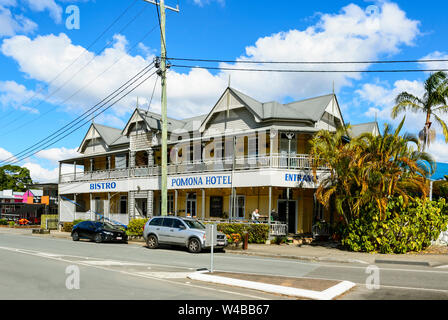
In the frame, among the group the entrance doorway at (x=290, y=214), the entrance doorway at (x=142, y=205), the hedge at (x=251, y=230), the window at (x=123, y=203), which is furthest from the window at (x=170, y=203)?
the hedge at (x=251, y=230)

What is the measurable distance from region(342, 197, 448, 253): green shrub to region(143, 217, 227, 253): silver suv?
6.76 m

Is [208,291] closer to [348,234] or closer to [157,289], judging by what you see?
[157,289]

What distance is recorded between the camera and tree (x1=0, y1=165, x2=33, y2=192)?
232ft

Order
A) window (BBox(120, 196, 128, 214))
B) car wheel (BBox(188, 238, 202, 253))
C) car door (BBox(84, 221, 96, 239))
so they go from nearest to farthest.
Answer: car wheel (BBox(188, 238, 202, 253)), car door (BBox(84, 221, 96, 239)), window (BBox(120, 196, 128, 214))

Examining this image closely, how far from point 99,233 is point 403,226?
54.9ft

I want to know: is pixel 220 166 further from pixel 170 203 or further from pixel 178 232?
pixel 178 232

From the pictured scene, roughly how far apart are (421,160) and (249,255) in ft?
30.0

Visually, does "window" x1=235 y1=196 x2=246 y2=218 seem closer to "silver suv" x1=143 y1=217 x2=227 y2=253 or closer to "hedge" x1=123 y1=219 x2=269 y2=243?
"hedge" x1=123 y1=219 x2=269 y2=243

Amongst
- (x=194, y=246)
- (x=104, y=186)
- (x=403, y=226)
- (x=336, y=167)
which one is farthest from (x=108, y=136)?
(x=403, y=226)

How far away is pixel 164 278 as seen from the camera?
10.9m

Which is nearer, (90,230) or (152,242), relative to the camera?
(152,242)
